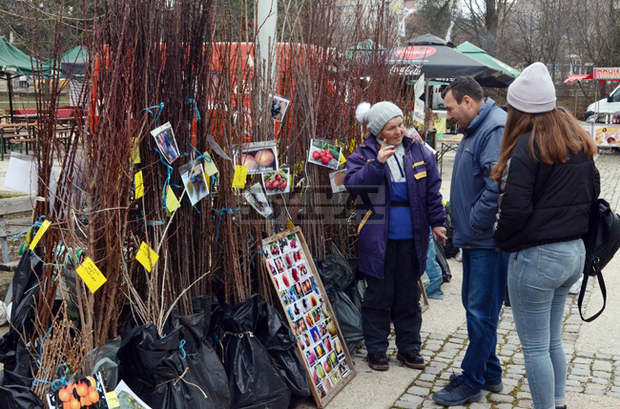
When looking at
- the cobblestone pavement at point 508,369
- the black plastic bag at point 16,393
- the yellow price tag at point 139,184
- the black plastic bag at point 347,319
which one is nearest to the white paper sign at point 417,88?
the cobblestone pavement at point 508,369

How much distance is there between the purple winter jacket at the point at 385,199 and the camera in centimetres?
394

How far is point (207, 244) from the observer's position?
3514mm

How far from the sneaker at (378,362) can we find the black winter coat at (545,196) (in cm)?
159

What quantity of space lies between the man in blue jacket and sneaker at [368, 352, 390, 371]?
0.51m

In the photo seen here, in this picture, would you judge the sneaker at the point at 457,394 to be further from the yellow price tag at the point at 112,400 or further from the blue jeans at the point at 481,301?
the yellow price tag at the point at 112,400

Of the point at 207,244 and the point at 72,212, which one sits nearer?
the point at 72,212

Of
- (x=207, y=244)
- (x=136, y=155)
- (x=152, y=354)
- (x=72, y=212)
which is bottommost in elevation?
(x=152, y=354)

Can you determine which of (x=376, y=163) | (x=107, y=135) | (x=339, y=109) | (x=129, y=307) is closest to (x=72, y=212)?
(x=107, y=135)

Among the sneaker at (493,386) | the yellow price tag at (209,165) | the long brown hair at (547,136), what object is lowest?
Answer: the sneaker at (493,386)

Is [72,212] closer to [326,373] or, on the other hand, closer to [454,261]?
[326,373]

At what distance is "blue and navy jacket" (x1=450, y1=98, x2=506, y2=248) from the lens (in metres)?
3.39

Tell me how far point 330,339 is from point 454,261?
10.4ft

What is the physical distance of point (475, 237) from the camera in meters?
3.46

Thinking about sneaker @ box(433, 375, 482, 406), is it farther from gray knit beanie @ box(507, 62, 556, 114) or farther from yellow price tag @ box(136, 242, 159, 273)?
yellow price tag @ box(136, 242, 159, 273)
